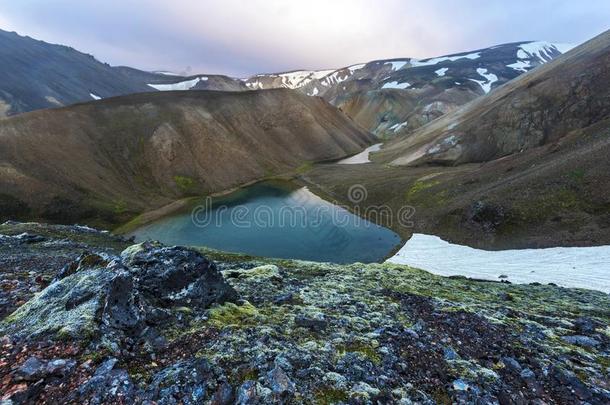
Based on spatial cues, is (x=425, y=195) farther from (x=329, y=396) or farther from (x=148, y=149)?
(x=148, y=149)

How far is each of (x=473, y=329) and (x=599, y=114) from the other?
260 ft

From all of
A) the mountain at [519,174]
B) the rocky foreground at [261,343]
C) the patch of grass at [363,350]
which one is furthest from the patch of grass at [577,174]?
the patch of grass at [363,350]

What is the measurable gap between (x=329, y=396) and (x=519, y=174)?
2108 inches

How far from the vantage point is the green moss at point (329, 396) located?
9078 mm

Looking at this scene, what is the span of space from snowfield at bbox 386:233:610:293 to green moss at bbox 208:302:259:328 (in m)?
25.2

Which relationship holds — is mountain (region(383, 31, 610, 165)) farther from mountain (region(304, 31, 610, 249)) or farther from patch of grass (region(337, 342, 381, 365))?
patch of grass (region(337, 342, 381, 365))

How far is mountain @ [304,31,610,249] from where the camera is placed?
133 ft

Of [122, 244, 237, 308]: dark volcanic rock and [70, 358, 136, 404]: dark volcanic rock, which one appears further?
[122, 244, 237, 308]: dark volcanic rock

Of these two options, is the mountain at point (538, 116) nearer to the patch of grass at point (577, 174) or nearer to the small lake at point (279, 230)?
the patch of grass at point (577, 174)

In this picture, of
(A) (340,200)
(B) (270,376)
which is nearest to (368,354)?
(B) (270,376)

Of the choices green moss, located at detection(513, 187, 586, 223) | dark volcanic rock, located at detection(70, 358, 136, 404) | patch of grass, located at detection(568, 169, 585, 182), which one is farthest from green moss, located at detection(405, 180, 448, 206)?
dark volcanic rock, located at detection(70, 358, 136, 404)

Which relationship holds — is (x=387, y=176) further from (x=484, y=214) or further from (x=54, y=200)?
(x=54, y=200)

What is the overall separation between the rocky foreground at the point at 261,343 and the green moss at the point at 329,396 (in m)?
0.03

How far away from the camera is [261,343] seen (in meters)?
11.1
